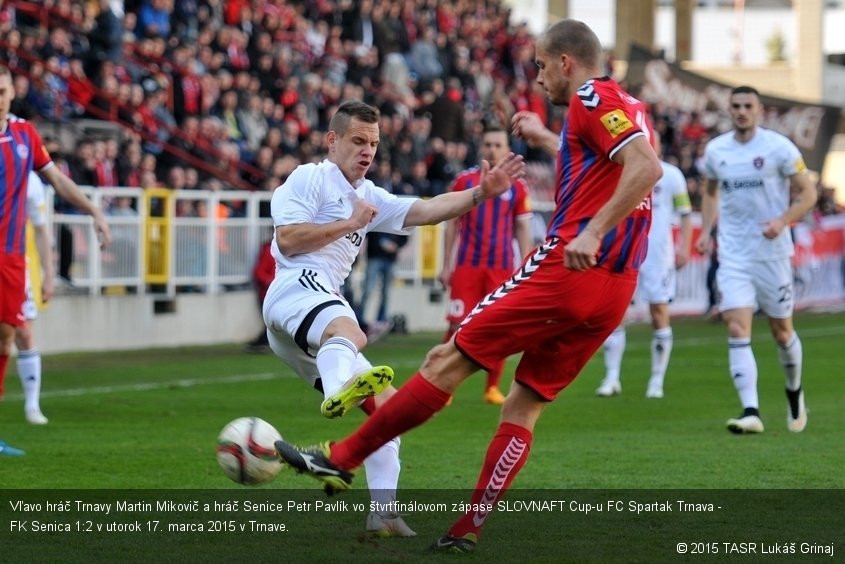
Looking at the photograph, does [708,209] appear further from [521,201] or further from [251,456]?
[251,456]

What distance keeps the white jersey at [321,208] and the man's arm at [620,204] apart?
160 centimetres

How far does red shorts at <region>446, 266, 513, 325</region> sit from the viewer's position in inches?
553

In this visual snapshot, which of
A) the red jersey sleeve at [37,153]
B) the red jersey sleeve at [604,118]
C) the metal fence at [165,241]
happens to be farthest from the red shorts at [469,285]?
the red jersey sleeve at [604,118]

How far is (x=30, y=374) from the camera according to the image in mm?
11805

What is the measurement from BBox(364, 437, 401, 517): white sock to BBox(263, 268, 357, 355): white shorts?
0.60m

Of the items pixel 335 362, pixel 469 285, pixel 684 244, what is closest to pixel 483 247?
pixel 469 285

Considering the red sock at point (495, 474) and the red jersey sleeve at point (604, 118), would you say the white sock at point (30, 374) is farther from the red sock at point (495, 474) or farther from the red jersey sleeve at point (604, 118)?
the red jersey sleeve at point (604, 118)

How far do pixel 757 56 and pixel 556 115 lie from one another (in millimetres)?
56847

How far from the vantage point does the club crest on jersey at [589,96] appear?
6.49 metres

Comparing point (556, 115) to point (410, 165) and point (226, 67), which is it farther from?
point (226, 67)

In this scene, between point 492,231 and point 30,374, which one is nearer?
point 30,374

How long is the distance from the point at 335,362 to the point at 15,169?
4.08 meters

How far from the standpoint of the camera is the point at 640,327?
79.9 feet

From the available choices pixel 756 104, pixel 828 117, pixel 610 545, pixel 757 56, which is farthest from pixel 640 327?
pixel 757 56
